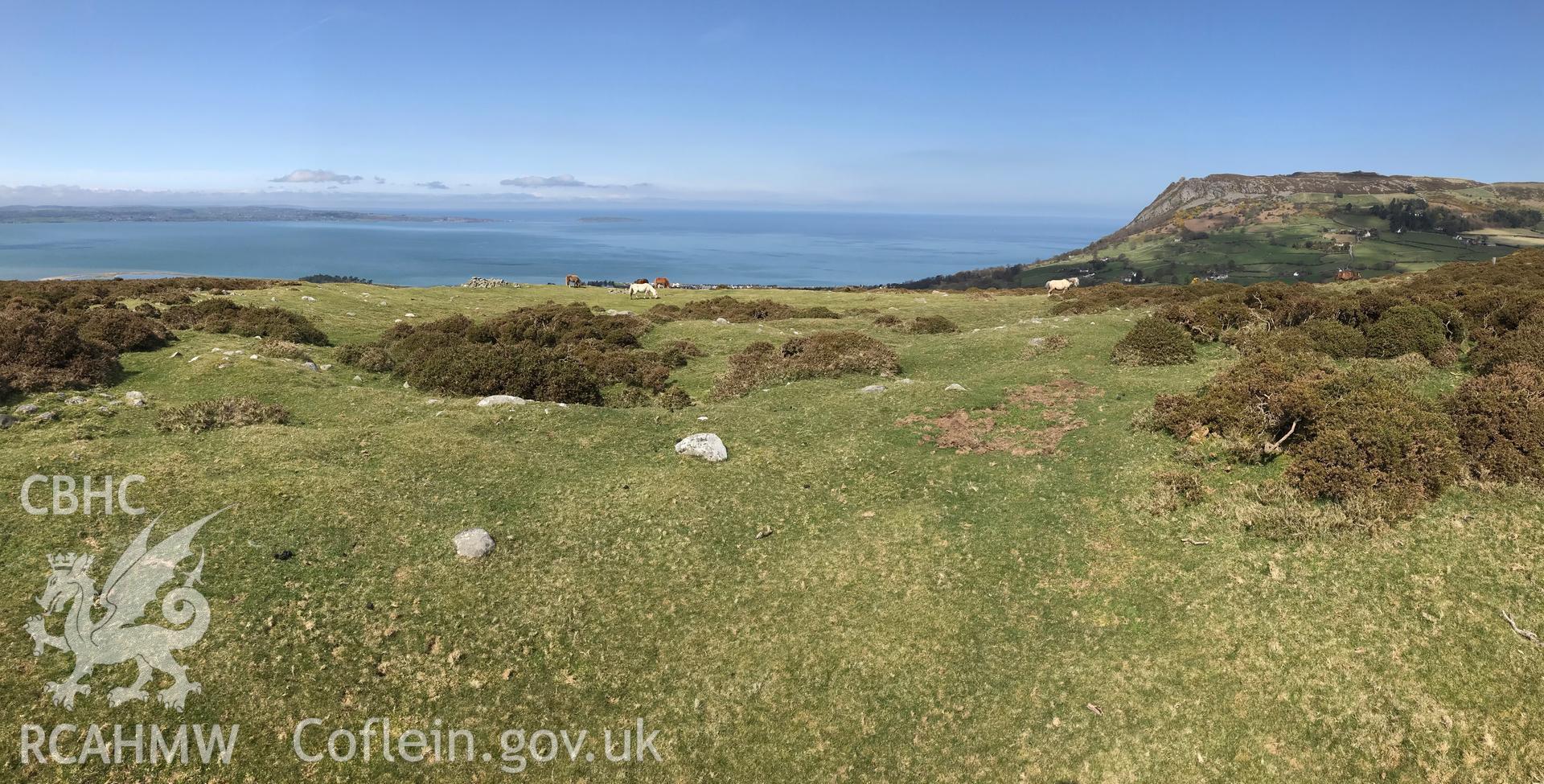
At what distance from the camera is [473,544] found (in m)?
12.8

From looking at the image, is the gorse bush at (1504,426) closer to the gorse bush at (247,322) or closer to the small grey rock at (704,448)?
the small grey rock at (704,448)

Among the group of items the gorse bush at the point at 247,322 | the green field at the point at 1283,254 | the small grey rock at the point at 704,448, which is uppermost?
the green field at the point at 1283,254

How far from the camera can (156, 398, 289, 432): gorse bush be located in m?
16.6

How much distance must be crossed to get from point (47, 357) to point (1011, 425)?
3051cm

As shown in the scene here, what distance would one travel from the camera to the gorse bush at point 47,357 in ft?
59.2

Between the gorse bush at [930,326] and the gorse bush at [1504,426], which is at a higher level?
the gorse bush at [930,326]

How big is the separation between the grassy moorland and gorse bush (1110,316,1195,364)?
755cm

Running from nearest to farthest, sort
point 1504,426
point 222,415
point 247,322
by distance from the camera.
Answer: point 1504,426, point 222,415, point 247,322

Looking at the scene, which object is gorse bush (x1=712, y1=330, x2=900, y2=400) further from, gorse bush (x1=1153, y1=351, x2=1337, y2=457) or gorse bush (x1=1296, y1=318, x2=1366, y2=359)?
gorse bush (x1=1296, y1=318, x2=1366, y2=359)

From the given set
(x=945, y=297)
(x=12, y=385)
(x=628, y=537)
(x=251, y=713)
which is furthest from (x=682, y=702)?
(x=945, y=297)

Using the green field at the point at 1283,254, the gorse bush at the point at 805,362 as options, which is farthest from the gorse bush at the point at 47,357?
the green field at the point at 1283,254

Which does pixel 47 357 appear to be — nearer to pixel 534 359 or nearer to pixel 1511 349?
pixel 534 359

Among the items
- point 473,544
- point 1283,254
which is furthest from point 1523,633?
point 1283,254

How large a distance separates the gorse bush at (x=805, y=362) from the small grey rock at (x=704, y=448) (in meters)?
7.49
